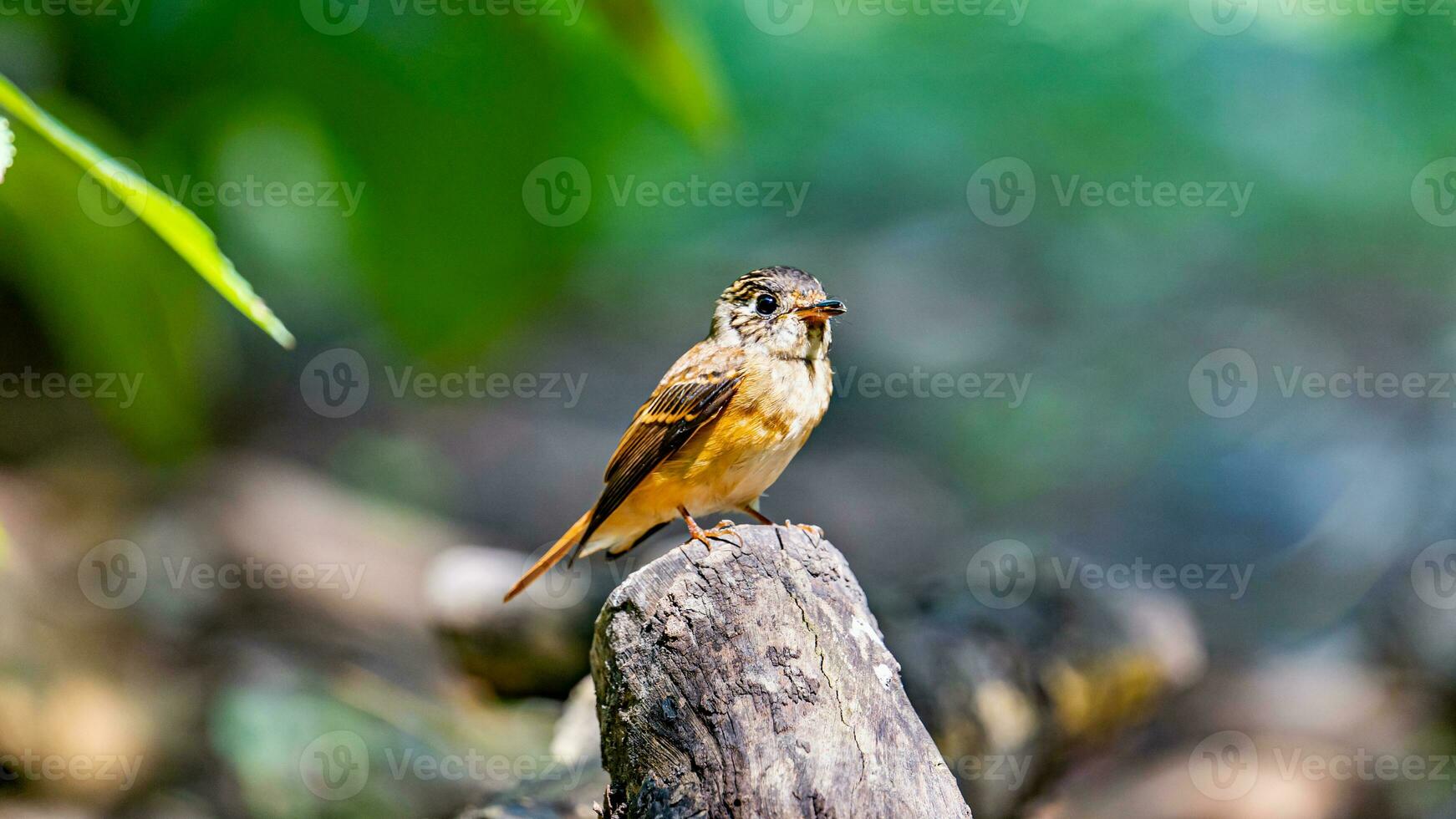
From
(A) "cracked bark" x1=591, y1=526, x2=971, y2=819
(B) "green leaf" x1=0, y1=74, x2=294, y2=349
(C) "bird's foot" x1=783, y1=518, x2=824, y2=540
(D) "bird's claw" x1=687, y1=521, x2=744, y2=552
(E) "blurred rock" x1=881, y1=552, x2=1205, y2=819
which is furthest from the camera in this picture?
(E) "blurred rock" x1=881, y1=552, x2=1205, y2=819

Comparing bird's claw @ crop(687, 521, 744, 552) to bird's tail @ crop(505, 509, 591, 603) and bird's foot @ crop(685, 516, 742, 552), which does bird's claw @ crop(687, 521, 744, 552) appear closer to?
bird's foot @ crop(685, 516, 742, 552)

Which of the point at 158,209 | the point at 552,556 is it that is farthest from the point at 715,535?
the point at 158,209

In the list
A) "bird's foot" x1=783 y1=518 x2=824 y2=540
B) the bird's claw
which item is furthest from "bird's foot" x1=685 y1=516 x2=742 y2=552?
"bird's foot" x1=783 y1=518 x2=824 y2=540

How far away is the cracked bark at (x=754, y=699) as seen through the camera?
1792 mm

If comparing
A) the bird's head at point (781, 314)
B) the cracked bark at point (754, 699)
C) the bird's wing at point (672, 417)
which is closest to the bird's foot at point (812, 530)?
the cracked bark at point (754, 699)

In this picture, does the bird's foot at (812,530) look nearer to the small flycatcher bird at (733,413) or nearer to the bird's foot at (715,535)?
the bird's foot at (715,535)

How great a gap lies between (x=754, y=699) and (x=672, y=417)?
104cm

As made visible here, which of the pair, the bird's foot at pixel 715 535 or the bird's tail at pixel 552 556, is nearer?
the bird's foot at pixel 715 535

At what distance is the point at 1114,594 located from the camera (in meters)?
3.83

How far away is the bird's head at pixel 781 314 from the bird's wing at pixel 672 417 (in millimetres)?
84

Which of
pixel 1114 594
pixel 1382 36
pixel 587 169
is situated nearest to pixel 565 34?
pixel 587 169

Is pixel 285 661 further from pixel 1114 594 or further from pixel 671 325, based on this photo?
pixel 671 325

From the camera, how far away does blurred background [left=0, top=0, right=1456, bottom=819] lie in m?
3.88

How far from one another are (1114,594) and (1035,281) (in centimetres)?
416
